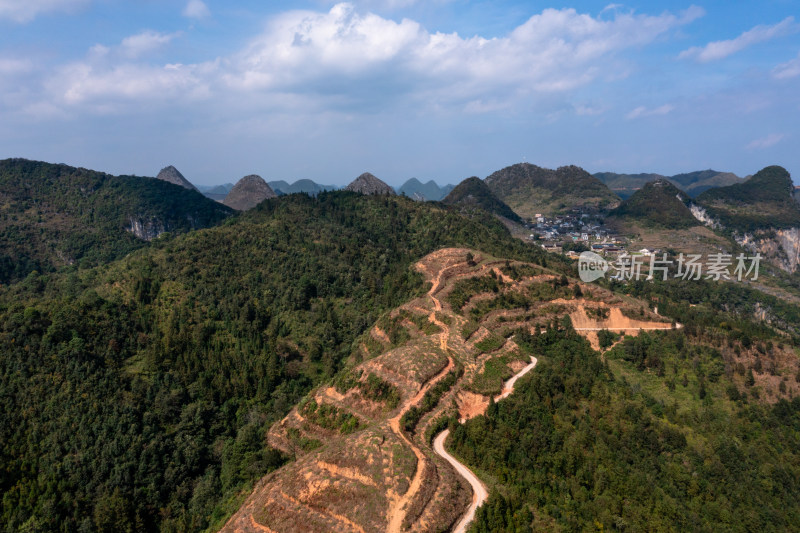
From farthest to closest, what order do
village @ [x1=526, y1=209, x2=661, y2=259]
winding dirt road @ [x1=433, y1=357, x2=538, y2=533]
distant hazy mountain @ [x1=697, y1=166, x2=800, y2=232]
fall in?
1. distant hazy mountain @ [x1=697, y1=166, x2=800, y2=232]
2. village @ [x1=526, y1=209, x2=661, y2=259]
3. winding dirt road @ [x1=433, y1=357, x2=538, y2=533]

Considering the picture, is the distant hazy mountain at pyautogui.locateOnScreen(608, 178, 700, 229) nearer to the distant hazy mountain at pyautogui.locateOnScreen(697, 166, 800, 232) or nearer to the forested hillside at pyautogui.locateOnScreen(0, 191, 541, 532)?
the distant hazy mountain at pyautogui.locateOnScreen(697, 166, 800, 232)

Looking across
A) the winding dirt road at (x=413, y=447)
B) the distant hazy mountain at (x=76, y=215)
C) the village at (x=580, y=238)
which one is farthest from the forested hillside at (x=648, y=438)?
the distant hazy mountain at (x=76, y=215)

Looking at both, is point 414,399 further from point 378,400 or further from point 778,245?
point 778,245

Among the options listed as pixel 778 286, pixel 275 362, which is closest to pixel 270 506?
pixel 275 362

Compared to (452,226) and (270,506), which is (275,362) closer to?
(270,506)

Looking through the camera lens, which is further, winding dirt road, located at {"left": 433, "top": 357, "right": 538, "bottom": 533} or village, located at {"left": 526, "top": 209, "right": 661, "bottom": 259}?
village, located at {"left": 526, "top": 209, "right": 661, "bottom": 259}

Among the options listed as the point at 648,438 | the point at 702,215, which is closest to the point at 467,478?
the point at 648,438

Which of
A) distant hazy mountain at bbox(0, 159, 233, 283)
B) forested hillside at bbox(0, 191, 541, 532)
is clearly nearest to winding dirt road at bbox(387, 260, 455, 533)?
forested hillside at bbox(0, 191, 541, 532)

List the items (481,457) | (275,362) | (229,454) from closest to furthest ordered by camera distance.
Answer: (481,457) < (229,454) < (275,362)
